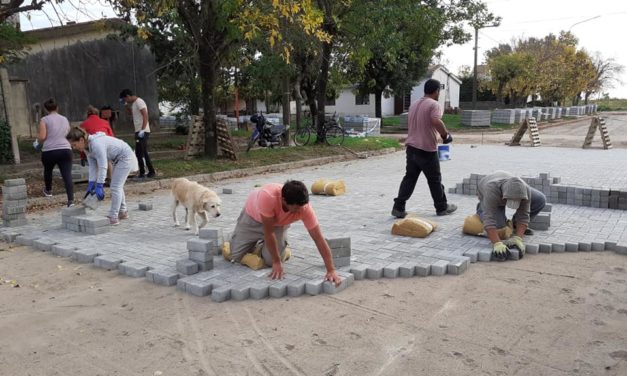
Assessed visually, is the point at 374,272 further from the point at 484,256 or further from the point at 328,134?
the point at 328,134

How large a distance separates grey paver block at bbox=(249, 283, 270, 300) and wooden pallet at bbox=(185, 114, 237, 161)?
9.50 m

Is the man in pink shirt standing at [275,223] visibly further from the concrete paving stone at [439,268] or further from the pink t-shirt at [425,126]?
the pink t-shirt at [425,126]

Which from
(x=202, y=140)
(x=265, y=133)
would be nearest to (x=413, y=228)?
(x=202, y=140)

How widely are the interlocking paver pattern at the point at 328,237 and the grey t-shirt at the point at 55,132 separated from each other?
1106 mm

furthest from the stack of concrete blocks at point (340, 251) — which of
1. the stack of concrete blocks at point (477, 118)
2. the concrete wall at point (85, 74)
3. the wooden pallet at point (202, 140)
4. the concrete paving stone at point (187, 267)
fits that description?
the stack of concrete blocks at point (477, 118)

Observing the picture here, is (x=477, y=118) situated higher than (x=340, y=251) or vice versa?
(x=477, y=118)

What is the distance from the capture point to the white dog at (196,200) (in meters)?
6.02

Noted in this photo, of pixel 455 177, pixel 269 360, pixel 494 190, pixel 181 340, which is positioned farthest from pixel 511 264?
pixel 455 177

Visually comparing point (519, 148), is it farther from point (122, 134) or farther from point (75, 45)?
point (75, 45)

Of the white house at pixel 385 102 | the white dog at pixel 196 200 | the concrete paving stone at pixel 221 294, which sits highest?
the white house at pixel 385 102

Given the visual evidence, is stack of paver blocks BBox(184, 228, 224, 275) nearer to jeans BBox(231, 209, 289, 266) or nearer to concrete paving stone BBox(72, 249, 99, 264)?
jeans BBox(231, 209, 289, 266)

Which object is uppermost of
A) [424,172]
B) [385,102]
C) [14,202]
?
[385,102]

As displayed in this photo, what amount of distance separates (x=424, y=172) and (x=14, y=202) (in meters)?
5.79

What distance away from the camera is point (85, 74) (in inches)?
726
